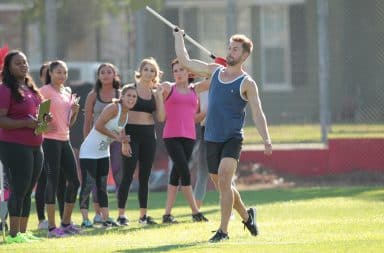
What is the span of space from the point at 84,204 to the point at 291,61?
384 inches

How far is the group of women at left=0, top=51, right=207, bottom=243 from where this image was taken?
39.7 feet

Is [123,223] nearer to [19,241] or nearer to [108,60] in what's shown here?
[19,241]

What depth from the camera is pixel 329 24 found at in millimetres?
21406

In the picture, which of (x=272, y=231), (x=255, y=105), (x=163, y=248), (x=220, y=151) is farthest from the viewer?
(x=272, y=231)

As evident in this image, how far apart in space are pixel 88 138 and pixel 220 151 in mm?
2622

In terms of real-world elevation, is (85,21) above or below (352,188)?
above

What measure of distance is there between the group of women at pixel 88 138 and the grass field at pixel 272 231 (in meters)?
0.42

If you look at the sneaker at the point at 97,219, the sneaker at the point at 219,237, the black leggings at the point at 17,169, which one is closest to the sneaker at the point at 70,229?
the sneaker at the point at 97,219

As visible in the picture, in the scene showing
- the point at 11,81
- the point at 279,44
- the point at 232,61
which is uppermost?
the point at 279,44

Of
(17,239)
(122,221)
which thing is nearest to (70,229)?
(122,221)

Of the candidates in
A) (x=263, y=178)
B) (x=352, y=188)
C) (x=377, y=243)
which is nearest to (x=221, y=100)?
(x=377, y=243)

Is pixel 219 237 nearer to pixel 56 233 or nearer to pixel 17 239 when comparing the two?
pixel 17 239

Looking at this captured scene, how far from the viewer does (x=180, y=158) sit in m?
14.5

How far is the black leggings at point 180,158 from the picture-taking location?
14.5 metres
